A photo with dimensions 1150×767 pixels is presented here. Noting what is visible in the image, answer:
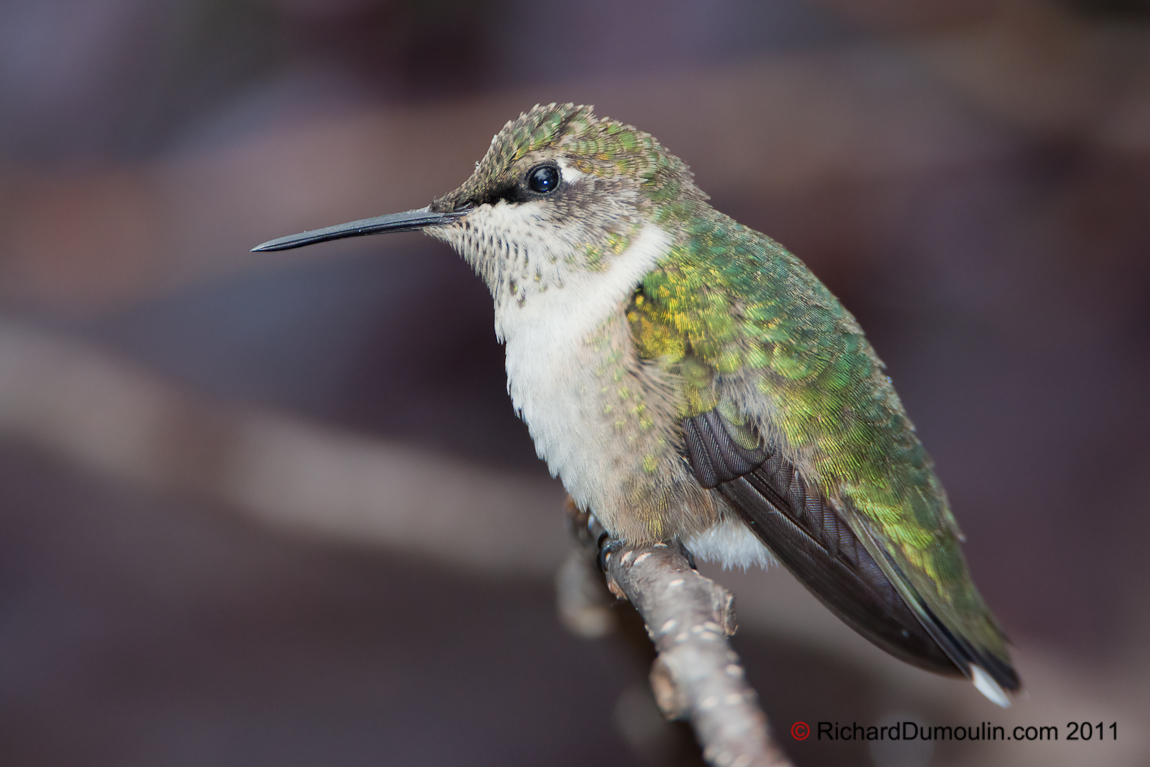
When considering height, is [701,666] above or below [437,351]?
below

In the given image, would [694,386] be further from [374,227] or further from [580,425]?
[374,227]

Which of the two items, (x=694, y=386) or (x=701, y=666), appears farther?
(x=694, y=386)

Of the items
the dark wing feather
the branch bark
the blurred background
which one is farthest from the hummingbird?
the blurred background

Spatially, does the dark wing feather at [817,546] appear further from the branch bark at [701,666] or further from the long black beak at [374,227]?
the long black beak at [374,227]

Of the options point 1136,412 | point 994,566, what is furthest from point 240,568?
point 1136,412

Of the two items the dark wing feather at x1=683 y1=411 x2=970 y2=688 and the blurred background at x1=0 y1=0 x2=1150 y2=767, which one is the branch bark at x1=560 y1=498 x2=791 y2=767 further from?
the blurred background at x1=0 y1=0 x2=1150 y2=767

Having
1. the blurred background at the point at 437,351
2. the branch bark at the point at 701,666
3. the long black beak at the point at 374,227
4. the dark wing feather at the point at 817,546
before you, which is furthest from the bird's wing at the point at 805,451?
the blurred background at the point at 437,351

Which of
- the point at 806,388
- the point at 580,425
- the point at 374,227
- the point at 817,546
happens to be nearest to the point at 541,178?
the point at 374,227
